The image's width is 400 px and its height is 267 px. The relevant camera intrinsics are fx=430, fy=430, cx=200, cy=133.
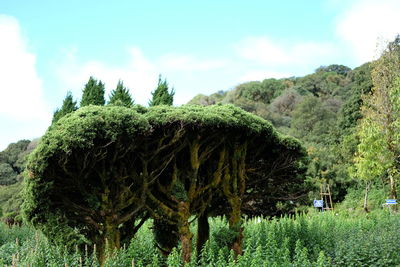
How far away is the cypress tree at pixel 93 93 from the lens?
455 inches

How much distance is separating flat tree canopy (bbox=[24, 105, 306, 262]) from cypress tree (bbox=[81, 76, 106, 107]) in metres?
2.95

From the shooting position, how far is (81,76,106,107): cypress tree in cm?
1155

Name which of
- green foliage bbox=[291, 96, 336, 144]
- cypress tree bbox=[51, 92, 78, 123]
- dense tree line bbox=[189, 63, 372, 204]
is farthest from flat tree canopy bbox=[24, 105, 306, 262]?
green foliage bbox=[291, 96, 336, 144]

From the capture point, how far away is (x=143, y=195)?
29.8ft

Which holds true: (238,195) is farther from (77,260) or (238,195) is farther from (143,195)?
(77,260)

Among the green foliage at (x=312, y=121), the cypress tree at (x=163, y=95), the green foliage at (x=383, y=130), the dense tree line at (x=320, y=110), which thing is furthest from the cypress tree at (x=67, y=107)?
the green foliage at (x=312, y=121)

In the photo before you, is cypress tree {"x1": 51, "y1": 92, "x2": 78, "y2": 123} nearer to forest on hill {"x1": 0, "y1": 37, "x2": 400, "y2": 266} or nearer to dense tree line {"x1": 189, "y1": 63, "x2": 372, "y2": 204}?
forest on hill {"x1": 0, "y1": 37, "x2": 400, "y2": 266}

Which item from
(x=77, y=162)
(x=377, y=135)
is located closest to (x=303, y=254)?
(x=77, y=162)

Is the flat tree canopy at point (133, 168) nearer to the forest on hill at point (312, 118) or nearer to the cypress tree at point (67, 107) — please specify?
the forest on hill at point (312, 118)

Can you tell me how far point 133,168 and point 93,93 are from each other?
3.34 m

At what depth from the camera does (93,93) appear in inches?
457

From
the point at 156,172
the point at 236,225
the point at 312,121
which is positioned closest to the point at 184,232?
the point at 156,172

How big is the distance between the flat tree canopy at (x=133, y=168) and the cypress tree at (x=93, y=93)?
2946mm

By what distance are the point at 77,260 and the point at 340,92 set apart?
150ft
